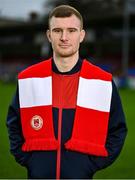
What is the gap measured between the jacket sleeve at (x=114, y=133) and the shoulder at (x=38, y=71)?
0.34 metres

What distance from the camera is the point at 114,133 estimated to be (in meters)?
2.62

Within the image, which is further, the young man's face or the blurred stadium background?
the blurred stadium background

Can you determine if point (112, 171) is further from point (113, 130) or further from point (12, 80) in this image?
point (12, 80)

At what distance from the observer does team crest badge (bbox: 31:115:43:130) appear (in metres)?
2.53

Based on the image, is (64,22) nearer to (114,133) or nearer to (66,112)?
(66,112)

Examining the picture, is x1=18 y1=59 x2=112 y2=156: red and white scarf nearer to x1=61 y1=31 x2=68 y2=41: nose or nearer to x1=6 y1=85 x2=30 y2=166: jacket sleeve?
x1=6 y1=85 x2=30 y2=166: jacket sleeve

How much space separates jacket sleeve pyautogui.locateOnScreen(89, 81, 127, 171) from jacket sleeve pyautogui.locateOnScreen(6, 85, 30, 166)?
1.16 ft

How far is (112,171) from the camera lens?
21.3ft

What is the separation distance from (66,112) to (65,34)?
0.38m

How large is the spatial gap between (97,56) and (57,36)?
44210 mm

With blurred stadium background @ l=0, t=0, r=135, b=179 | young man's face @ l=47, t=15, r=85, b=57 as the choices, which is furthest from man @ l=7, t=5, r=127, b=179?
blurred stadium background @ l=0, t=0, r=135, b=179

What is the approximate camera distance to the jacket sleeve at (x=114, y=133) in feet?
8.52

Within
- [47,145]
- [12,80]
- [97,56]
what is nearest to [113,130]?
[47,145]

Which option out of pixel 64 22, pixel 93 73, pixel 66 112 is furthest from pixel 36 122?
pixel 64 22
